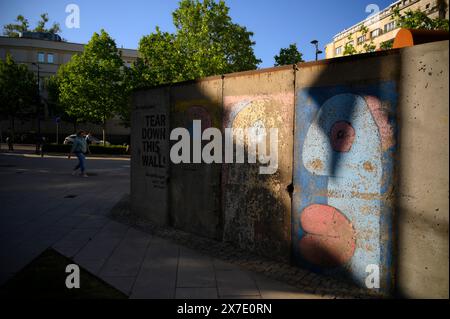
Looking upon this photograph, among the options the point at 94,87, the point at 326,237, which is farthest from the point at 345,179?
the point at 94,87

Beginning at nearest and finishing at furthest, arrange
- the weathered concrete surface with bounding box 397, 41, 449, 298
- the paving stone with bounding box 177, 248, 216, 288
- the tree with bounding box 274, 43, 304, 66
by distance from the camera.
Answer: the weathered concrete surface with bounding box 397, 41, 449, 298, the paving stone with bounding box 177, 248, 216, 288, the tree with bounding box 274, 43, 304, 66

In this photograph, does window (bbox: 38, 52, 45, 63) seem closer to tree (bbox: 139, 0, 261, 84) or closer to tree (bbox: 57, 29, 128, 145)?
tree (bbox: 57, 29, 128, 145)

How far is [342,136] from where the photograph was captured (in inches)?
154

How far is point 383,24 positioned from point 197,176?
41.6 metres

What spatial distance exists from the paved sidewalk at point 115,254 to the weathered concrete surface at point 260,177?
680 millimetres

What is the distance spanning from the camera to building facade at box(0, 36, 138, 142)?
42.7m

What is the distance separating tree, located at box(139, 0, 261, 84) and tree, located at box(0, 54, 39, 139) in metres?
19.5

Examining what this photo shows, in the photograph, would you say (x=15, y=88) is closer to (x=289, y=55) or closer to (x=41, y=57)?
(x=41, y=57)

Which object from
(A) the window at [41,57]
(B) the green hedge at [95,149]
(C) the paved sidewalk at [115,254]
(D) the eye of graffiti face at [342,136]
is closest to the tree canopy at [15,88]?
(A) the window at [41,57]

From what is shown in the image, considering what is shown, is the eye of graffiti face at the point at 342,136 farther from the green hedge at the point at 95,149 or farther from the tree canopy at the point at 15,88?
the tree canopy at the point at 15,88

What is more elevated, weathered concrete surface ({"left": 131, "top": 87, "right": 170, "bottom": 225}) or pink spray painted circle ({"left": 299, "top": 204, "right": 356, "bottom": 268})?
weathered concrete surface ({"left": 131, "top": 87, "right": 170, "bottom": 225})

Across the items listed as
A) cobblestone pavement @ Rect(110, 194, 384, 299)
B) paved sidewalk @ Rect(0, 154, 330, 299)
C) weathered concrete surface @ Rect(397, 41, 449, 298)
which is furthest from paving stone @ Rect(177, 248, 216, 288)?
weathered concrete surface @ Rect(397, 41, 449, 298)
